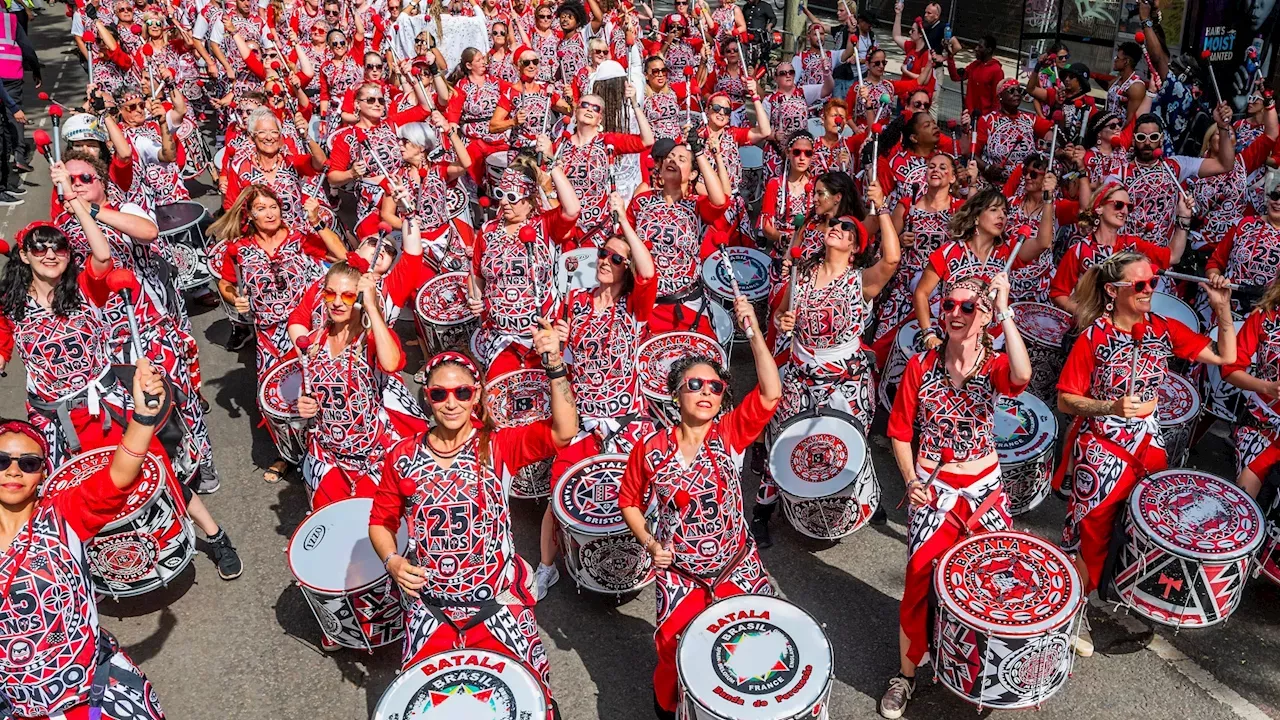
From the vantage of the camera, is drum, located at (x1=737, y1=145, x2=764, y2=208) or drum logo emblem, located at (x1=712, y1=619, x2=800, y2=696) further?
drum, located at (x1=737, y1=145, x2=764, y2=208)

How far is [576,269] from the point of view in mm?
7406

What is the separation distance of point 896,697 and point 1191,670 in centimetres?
161

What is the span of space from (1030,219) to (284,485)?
5.86 meters

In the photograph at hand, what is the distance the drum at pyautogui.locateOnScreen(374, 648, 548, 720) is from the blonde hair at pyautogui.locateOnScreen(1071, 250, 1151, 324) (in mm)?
3365

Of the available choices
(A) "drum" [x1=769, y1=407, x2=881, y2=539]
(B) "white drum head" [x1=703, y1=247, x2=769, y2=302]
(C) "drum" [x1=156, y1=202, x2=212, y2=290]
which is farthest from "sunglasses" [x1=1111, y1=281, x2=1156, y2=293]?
(C) "drum" [x1=156, y1=202, x2=212, y2=290]

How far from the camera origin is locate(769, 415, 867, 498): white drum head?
5352mm

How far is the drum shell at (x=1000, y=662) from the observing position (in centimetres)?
395

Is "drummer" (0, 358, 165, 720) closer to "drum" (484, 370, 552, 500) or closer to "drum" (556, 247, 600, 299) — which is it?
"drum" (484, 370, 552, 500)

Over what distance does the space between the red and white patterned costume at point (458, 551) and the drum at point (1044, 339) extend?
4132 mm

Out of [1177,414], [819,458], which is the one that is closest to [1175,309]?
[1177,414]

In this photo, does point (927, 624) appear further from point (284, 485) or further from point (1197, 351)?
point (284, 485)

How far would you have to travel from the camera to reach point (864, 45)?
1257cm

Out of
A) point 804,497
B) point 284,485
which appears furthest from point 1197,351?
point 284,485

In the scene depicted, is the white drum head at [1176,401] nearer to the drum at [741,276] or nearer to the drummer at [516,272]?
the drum at [741,276]
